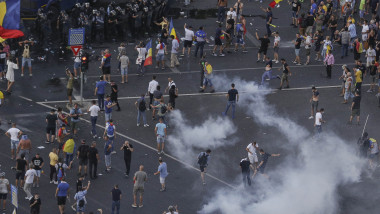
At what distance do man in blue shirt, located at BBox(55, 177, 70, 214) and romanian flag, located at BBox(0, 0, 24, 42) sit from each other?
39.5ft

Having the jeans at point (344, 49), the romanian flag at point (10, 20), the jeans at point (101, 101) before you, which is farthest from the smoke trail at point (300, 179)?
the romanian flag at point (10, 20)

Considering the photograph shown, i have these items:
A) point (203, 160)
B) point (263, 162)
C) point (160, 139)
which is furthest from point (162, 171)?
point (263, 162)

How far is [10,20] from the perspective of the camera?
37.0 metres

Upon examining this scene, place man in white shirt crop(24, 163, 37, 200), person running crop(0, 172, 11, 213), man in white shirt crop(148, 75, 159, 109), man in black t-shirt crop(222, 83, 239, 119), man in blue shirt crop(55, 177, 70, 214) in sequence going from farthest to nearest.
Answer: man in white shirt crop(148, 75, 159, 109) < man in black t-shirt crop(222, 83, 239, 119) < man in white shirt crop(24, 163, 37, 200) < person running crop(0, 172, 11, 213) < man in blue shirt crop(55, 177, 70, 214)

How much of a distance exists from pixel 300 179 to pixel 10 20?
14915 millimetres

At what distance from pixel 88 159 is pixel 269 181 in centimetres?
589

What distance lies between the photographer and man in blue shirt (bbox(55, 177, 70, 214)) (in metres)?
26.3

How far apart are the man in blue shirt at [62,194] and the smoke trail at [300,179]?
13.7 feet

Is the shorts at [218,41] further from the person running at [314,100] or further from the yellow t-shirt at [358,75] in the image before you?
the person running at [314,100]

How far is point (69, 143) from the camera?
28.9 meters

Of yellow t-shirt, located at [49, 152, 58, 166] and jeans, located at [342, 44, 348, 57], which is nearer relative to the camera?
yellow t-shirt, located at [49, 152, 58, 166]

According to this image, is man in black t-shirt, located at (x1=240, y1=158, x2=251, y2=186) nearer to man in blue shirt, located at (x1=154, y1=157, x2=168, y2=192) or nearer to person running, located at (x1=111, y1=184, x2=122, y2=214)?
man in blue shirt, located at (x1=154, y1=157, x2=168, y2=192)

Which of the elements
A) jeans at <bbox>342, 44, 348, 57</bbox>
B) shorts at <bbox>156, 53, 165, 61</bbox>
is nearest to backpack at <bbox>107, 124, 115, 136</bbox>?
shorts at <bbox>156, 53, 165, 61</bbox>

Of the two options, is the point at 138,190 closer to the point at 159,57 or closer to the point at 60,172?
the point at 60,172
